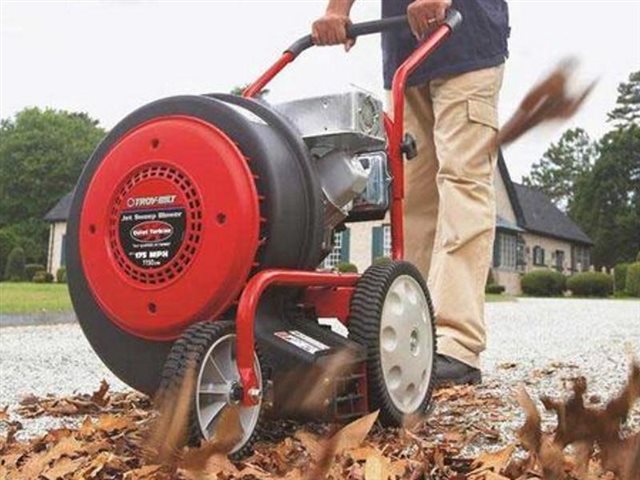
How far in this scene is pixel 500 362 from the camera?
4.43 m

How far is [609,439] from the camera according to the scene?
1.24 meters

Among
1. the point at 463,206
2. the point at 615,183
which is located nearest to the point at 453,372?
the point at 463,206

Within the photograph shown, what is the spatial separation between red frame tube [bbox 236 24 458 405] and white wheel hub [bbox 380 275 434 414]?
0.13 metres

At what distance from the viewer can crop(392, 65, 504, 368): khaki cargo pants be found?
3.17 meters

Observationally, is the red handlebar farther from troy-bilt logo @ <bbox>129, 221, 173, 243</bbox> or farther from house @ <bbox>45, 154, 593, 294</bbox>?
house @ <bbox>45, 154, 593, 294</bbox>

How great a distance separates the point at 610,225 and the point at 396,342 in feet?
2.84

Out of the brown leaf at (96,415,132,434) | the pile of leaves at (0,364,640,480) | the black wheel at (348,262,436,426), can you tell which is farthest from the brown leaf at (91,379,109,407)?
the black wheel at (348,262,436,426)

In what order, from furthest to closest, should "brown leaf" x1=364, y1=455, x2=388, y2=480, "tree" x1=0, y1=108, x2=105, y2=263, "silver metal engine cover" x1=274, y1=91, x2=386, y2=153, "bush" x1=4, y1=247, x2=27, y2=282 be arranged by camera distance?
"tree" x1=0, y1=108, x2=105, y2=263, "bush" x1=4, y1=247, x2=27, y2=282, "silver metal engine cover" x1=274, y1=91, x2=386, y2=153, "brown leaf" x1=364, y1=455, x2=388, y2=480

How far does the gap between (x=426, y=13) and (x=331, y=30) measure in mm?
330

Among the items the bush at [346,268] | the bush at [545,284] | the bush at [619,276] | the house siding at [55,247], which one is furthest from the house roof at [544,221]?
the bush at [346,268]

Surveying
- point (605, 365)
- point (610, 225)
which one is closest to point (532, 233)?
point (605, 365)

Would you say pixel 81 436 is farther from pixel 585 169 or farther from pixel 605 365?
pixel 605 365

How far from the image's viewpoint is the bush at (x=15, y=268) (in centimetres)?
4428

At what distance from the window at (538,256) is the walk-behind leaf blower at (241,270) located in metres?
45.5
